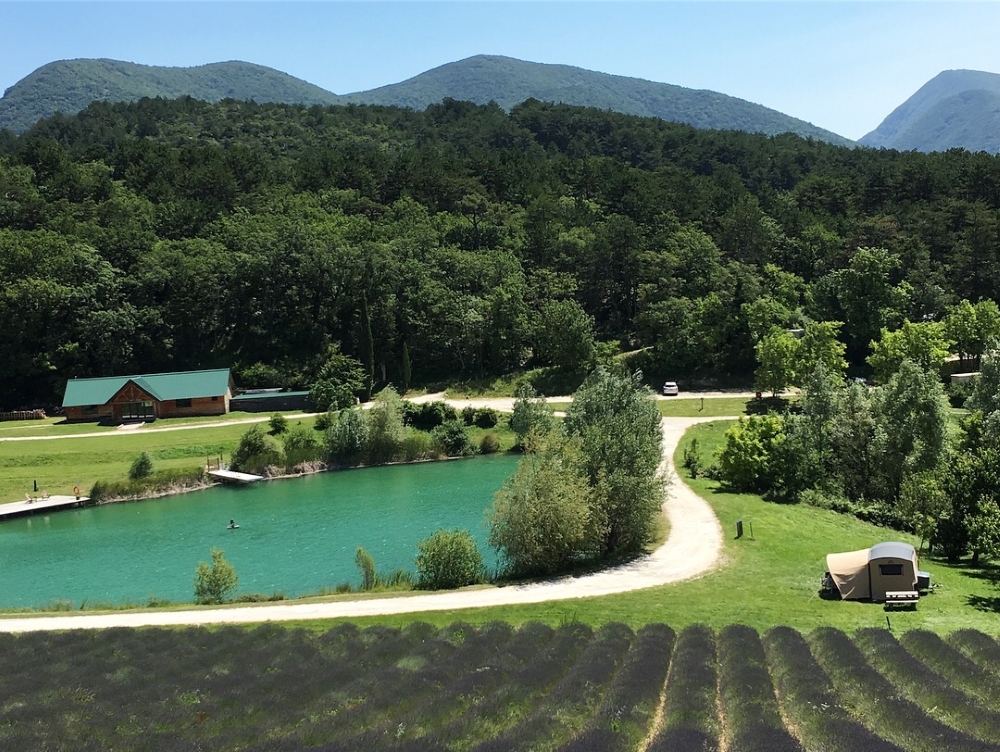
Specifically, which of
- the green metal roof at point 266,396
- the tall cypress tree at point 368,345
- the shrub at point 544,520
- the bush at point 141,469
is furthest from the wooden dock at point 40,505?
the shrub at point 544,520

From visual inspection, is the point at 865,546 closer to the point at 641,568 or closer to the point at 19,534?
A: the point at 641,568

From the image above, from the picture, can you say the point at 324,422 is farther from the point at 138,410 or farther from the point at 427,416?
the point at 138,410

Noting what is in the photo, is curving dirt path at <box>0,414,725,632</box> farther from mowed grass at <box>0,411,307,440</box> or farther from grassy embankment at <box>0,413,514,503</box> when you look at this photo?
mowed grass at <box>0,411,307,440</box>

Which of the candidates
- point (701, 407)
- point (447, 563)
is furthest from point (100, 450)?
point (701, 407)

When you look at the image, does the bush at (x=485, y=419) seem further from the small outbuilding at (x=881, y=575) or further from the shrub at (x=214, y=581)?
the small outbuilding at (x=881, y=575)

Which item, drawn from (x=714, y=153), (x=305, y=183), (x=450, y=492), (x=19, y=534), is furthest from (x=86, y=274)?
(x=714, y=153)

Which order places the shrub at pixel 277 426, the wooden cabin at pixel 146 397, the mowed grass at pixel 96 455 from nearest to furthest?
1. the mowed grass at pixel 96 455
2. the shrub at pixel 277 426
3. the wooden cabin at pixel 146 397
